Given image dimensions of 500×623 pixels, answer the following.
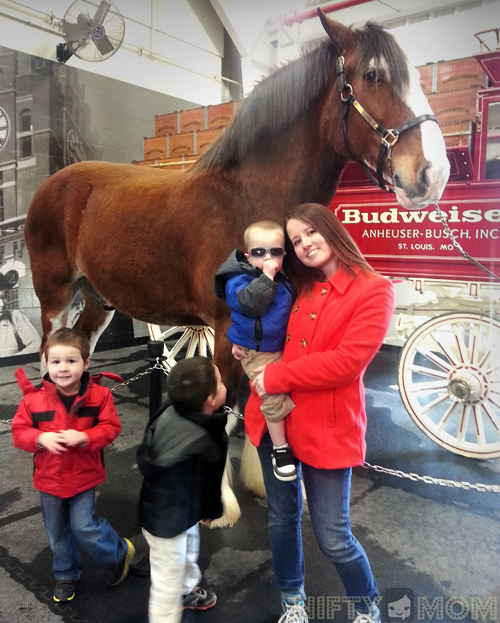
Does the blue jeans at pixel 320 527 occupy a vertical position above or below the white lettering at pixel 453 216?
below

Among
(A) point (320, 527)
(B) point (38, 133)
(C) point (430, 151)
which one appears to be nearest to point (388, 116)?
(C) point (430, 151)

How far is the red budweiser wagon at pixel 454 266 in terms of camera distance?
86.7 inches

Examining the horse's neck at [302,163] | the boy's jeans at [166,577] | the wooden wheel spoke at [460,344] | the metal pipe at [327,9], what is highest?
the metal pipe at [327,9]

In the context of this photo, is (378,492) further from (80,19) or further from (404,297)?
(80,19)

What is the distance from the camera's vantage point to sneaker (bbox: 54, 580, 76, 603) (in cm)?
156

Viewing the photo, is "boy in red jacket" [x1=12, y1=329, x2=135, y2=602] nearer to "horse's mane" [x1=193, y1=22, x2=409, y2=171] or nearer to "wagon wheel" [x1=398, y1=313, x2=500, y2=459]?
"horse's mane" [x1=193, y1=22, x2=409, y2=171]

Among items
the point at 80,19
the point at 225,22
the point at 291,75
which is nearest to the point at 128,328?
the point at 80,19

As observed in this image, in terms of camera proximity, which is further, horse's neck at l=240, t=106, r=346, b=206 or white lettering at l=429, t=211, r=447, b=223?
white lettering at l=429, t=211, r=447, b=223

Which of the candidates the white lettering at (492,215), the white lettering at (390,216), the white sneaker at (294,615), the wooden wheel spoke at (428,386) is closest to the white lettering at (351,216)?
the white lettering at (390,216)

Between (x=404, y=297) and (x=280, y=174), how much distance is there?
1423 millimetres

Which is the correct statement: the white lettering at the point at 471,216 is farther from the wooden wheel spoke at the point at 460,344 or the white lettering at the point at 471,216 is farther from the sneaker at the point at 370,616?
the sneaker at the point at 370,616

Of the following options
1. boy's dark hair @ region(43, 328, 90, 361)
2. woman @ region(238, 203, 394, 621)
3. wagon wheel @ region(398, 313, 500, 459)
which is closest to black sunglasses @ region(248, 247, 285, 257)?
woman @ region(238, 203, 394, 621)

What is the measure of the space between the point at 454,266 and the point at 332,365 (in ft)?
4.97

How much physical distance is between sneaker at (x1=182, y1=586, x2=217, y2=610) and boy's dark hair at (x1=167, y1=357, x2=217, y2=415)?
0.74 meters
